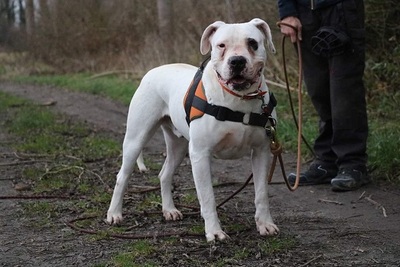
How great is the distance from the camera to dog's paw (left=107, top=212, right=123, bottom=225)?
5.03m

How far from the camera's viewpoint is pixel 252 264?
3.97m

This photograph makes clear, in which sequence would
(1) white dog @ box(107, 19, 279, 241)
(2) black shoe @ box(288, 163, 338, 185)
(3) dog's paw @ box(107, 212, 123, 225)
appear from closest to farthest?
(1) white dog @ box(107, 19, 279, 241), (3) dog's paw @ box(107, 212, 123, 225), (2) black shoe @ box(288, 163, 338, 185)

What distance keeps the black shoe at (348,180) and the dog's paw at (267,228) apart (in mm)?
1477

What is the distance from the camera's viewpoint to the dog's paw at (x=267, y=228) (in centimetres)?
455

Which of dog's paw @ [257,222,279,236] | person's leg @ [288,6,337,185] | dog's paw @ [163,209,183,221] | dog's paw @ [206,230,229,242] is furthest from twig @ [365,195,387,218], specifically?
dog's paw @ [163,209,183,221]

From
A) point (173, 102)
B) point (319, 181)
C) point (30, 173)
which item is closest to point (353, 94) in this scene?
point (319, 181)

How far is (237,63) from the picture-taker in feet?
13.6

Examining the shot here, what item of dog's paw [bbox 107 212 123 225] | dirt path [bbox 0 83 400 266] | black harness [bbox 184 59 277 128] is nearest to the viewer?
dirt path [bbox 0 83 400 266]

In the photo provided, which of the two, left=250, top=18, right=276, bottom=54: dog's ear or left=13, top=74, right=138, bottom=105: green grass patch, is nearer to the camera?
left=250, top=18, right=276, bottom=54: dog's ear

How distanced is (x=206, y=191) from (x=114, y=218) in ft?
2.99

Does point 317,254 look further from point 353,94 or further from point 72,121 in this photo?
point 72,121

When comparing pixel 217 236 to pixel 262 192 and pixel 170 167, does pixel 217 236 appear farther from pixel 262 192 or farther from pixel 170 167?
pixel 170 167

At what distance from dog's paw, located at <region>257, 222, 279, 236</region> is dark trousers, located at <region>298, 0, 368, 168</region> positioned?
65.8 inches

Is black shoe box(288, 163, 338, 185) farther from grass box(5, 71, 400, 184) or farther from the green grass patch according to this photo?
the green grass patch
